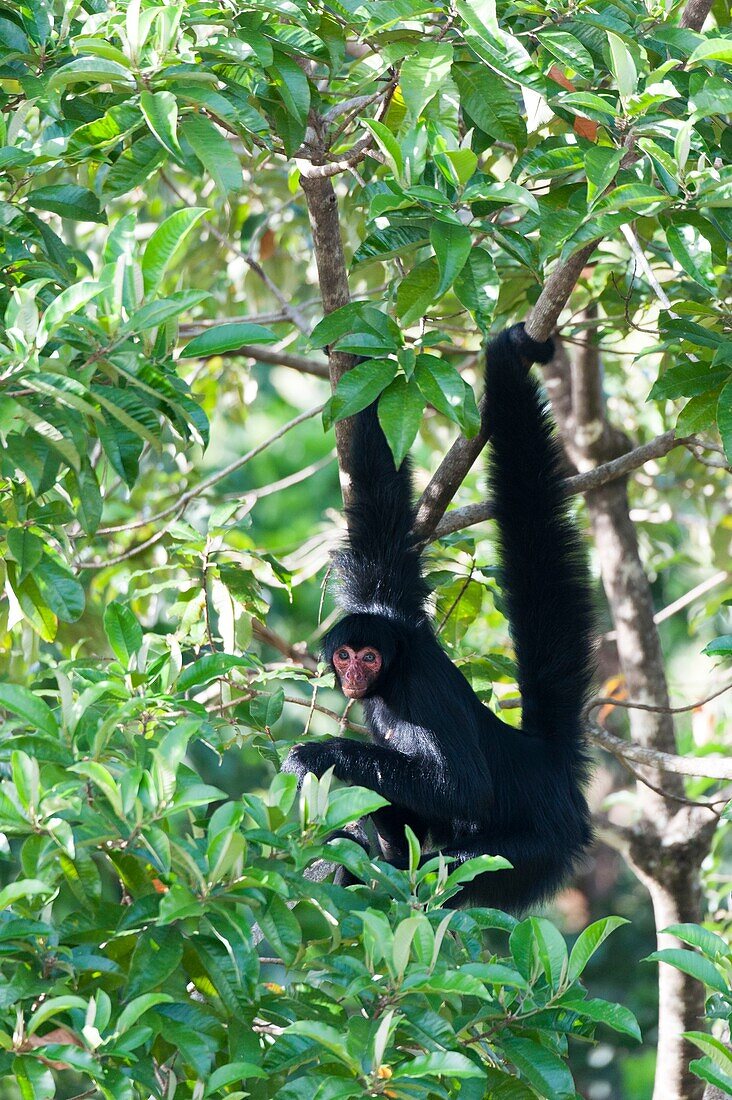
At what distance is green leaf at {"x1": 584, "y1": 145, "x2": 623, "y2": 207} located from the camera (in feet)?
8.87

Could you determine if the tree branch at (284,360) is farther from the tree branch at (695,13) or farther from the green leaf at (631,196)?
the green leaf at (631,196)

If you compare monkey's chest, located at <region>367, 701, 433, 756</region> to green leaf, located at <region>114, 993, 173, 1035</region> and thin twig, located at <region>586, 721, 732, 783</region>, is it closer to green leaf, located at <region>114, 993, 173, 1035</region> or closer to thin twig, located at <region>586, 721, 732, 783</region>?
thin twig, located at <region>586, 721, 732, 783</region>

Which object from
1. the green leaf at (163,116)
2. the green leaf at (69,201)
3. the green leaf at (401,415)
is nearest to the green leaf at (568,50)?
the green leaf at (401,415)

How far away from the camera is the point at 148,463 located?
782 cm

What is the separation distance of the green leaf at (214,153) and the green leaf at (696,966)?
6.63ft

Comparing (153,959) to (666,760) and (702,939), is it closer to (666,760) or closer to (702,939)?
(702,939)

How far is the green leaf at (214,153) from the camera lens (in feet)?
9.14

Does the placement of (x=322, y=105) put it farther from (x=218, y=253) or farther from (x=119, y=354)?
(x=218, y=253)

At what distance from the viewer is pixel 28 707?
239cm

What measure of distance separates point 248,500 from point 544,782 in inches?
68.9

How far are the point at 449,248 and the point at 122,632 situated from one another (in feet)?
4.14

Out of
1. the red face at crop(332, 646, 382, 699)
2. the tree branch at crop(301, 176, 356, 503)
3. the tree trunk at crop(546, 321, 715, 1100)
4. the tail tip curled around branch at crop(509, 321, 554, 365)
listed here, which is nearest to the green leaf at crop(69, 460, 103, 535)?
the tree branch at crop(301, 176, 356, 503)

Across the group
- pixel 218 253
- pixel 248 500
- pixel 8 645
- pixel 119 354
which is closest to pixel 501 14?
pixel 119 354

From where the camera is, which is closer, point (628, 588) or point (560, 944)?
point (560, 944)
